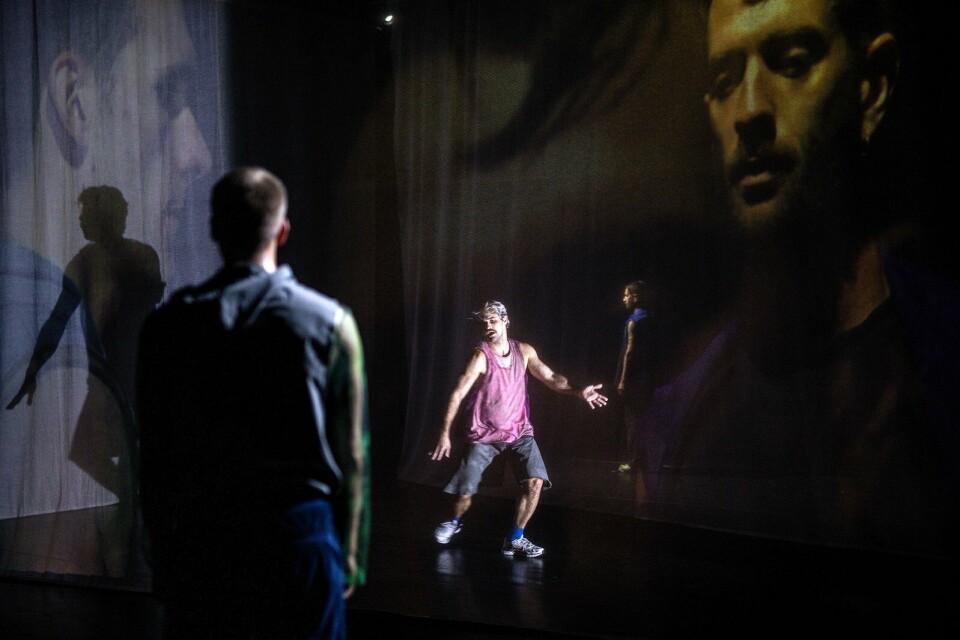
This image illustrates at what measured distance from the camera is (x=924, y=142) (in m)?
4.24

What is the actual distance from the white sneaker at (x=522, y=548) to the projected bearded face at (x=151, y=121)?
2.51 m

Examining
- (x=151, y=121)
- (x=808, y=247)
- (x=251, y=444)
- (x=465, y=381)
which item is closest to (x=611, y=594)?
(x=465, y=381)

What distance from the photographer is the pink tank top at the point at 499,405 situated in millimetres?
4738

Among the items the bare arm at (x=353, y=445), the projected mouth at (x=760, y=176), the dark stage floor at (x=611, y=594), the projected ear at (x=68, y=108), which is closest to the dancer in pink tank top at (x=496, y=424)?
the dark stage floor at (x=611, y=594)

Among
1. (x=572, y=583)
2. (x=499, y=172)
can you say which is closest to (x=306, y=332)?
(x=572, y=583)

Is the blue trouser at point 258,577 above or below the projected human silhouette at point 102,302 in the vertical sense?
below

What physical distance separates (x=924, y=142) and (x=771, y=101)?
2.88ft

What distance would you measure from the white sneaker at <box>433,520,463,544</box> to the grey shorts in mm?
235

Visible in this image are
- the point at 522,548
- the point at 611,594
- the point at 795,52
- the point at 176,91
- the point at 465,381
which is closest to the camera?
the point at 611,594

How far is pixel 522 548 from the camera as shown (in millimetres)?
4531

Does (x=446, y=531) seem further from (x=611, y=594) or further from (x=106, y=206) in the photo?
(x=106, y=206)

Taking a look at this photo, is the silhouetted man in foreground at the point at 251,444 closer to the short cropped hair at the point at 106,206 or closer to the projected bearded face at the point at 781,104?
the short cropped hair at the point at 106,206

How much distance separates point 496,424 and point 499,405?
11 centimetres

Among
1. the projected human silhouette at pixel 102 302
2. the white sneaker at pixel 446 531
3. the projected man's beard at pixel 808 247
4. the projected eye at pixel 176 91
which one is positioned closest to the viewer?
the projected human silhouette at pixel 102 302
